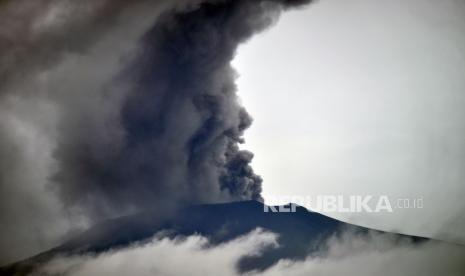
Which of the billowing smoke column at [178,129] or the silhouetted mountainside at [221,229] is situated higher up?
the billowing smoke column at [178,129]

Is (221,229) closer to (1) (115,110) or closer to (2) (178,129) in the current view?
(2) (178,129)

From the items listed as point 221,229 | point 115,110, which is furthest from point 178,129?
point 221,229

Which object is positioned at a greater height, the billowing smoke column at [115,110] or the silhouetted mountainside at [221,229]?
the billowing smoke column at [115,110]

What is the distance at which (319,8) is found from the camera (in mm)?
3180

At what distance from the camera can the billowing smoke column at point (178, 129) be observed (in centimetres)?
295

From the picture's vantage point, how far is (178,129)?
119 inches

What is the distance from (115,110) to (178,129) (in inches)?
19.0

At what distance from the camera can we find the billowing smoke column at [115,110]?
9.55 feet

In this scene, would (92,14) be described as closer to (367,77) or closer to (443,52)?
(367,77)

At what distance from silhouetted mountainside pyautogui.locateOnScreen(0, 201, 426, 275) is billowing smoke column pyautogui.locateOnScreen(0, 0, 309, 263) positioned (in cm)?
8

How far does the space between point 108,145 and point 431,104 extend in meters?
2.52

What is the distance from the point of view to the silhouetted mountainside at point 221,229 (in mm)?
2875

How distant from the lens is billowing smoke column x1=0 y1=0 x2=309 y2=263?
2.91 m

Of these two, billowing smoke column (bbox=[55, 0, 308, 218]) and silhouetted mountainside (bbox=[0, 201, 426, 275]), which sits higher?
billowing smoke column (bbox=[55, 0, 308, 218])
